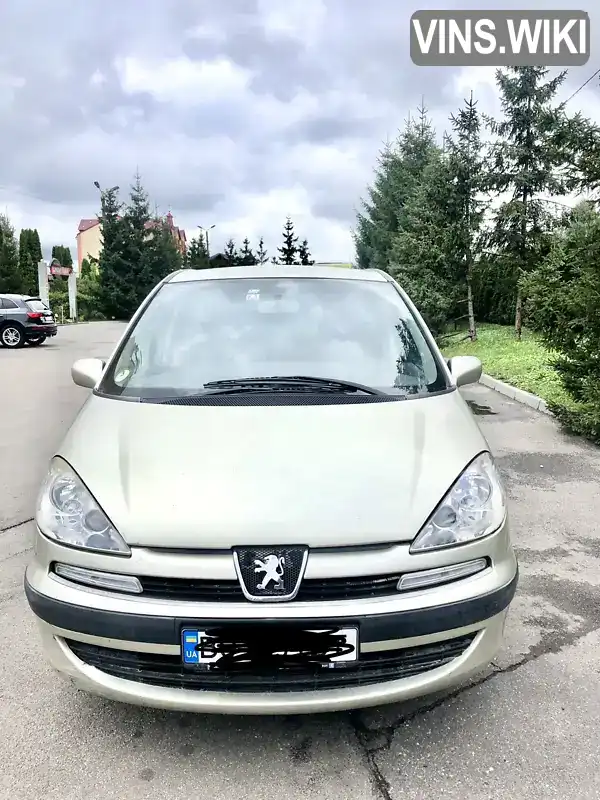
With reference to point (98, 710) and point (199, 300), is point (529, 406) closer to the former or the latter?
point (199, 300)

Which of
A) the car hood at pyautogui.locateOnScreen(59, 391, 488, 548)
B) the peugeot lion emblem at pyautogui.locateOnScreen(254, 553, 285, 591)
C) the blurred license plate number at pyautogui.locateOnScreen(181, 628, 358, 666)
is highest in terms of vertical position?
the car hood at pyautogui.locateOnScreen(59, 391, 488, 548)

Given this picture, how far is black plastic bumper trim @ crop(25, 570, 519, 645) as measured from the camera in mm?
1814

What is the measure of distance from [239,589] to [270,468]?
1.35 ft

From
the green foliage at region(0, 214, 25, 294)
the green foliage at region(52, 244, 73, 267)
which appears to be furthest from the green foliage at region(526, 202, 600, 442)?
the green foliage at region(52, 244, 73, 267)

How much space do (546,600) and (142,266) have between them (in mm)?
43052

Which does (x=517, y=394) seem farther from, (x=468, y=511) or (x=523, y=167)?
(x=523, y=167)

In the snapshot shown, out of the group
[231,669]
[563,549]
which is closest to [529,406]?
[563,549]

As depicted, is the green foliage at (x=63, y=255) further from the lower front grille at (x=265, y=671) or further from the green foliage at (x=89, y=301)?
the lower front grille at (x=265, y=671)

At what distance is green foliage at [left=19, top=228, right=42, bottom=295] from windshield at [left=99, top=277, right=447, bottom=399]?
43548 mm

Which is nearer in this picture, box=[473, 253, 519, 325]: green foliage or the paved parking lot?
the paved parking lot

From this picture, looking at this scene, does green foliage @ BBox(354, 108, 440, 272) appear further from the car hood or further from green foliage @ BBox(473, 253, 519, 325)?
the car hood

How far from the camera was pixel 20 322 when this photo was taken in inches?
764

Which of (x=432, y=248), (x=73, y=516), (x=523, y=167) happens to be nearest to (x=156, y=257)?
(x=432, y=248)

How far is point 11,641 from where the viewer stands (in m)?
Answer: 2.86
